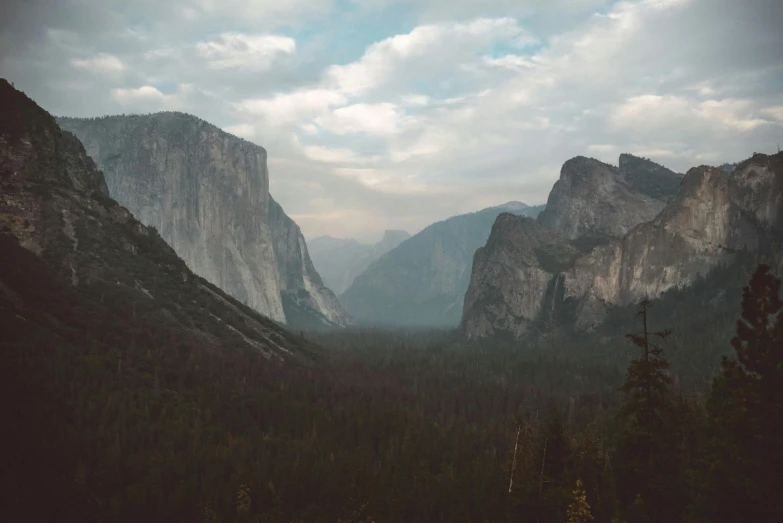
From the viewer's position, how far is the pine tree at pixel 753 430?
27.6 meters

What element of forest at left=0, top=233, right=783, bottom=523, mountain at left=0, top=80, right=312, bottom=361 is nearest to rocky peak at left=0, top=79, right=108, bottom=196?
mountain at left=0, top=80, right=312, bottom=361

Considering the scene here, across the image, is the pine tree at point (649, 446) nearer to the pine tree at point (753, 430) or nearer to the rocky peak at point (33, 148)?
the pine tree at point (753, 430)

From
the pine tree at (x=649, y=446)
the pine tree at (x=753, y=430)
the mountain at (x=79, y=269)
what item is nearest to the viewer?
the pine tree at (x=753, y=430)

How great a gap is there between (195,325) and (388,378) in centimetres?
5368

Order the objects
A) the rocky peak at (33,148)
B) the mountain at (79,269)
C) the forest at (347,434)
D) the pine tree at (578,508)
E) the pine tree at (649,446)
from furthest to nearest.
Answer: the rocky peak at (33,148)
the mountain at (79,269)
the pine tree at (578,508)
the pine tree at (649,446)
the forest at (347,434)

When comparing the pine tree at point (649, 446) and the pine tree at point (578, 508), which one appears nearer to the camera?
the pine tree at point (649, 446)

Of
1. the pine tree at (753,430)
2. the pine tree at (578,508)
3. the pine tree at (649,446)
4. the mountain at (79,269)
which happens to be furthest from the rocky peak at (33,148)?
the pine tree at (753,430)

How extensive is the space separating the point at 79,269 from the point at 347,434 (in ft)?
235

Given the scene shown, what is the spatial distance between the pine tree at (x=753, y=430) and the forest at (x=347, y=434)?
72 mm

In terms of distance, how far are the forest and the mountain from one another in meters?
0.94

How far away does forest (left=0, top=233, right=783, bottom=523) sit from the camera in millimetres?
30219

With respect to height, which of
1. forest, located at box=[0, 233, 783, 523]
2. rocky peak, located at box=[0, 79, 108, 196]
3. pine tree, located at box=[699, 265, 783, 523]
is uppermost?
rocky peak, located at box=[0, 79, 108, 196]

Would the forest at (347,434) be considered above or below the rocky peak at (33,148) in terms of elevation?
below

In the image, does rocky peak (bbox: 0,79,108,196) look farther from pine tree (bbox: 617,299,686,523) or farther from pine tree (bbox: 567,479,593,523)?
pine tree (bbox: 617,299,686,523)
